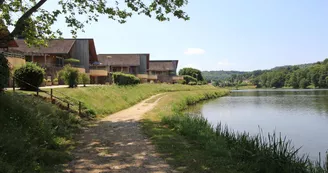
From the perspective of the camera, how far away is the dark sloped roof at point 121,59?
225 feet

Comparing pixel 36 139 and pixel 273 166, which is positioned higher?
pixel 36 139

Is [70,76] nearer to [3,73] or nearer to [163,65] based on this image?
[3,73]

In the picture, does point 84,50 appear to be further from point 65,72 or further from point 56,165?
point 56,165

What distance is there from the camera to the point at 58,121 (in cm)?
1213

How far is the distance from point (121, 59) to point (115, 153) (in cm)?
6287

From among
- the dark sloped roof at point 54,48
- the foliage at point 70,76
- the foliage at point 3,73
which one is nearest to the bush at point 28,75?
the foliage at point 70,76

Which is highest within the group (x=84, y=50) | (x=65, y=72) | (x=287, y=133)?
(x=84, y=50)

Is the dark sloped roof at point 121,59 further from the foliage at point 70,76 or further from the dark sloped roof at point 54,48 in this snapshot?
the foliage at point 70,76

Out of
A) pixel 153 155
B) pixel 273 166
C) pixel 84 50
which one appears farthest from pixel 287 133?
pixel 84 50

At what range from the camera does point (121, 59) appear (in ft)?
232

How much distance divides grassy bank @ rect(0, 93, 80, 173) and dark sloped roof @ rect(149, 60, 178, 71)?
77.1m

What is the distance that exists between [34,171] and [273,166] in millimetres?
6153

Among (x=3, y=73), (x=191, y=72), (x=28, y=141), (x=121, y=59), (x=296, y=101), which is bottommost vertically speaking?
(x=296, y=101)

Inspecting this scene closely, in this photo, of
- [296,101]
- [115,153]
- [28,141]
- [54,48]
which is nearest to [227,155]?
[115,153]
